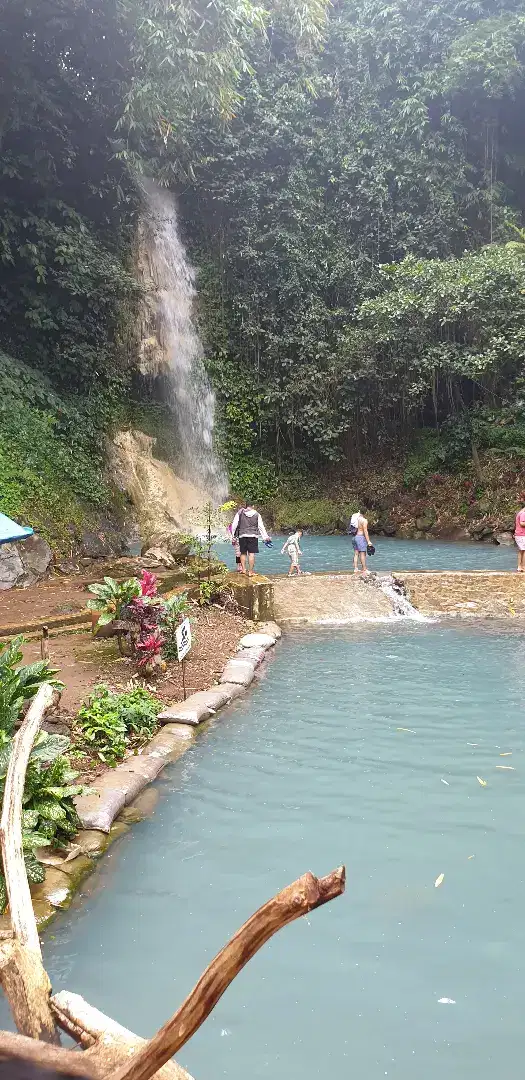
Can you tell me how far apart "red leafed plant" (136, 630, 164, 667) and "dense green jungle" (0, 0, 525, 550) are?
9.11 m

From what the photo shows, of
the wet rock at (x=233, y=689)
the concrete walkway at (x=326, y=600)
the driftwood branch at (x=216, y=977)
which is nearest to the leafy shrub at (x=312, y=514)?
the concrete walkway at (x=326, y=600)

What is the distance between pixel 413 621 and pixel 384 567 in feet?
14.1

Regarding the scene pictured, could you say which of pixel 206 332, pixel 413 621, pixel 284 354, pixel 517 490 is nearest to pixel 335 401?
pixel 284 354

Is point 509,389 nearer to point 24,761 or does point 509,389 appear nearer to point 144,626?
point 144,626

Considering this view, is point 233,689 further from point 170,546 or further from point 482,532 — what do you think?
point 482,532

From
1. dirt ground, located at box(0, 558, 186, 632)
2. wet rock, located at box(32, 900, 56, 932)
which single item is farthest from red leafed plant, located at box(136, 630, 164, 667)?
wet rock, located at box(32, 900, 56, 932)

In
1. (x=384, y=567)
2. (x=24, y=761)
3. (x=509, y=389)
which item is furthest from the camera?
(x=509, y=389)

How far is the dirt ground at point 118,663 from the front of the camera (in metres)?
6.99

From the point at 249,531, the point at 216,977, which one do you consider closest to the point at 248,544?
the point at 249,531

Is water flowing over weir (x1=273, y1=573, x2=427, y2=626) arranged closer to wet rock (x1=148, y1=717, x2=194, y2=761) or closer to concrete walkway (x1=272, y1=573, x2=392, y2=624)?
concrete walkway (x1=272, y1=573, x2=392, y2=624)

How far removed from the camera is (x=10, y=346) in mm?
19266

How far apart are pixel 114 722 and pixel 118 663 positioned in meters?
1.75

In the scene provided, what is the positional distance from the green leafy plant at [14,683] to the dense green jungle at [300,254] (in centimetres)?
1111

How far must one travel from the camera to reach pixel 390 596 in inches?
450
